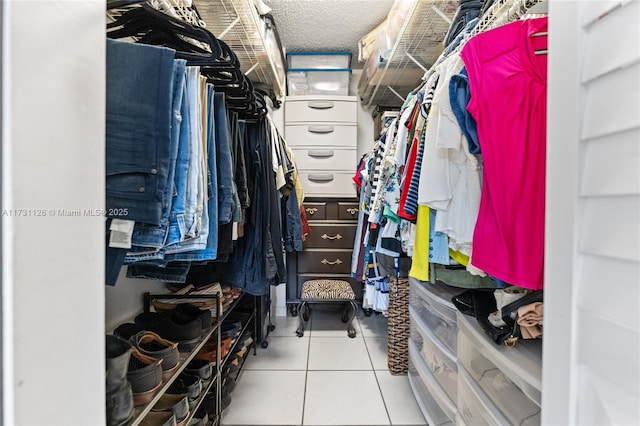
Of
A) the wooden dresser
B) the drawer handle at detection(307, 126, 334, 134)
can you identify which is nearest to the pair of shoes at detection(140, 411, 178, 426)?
the wooden dresser

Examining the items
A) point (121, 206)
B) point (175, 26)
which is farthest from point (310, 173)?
point (121, 206)

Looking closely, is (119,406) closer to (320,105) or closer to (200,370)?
(200,370)

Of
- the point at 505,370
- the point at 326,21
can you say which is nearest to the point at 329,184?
the point at 326,21

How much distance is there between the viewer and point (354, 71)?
276cm

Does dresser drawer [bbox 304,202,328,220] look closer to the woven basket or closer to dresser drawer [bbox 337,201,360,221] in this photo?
dresser drawer [bbox 337,201,360,221]

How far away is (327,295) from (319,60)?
195 centimetres

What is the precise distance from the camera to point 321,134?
2.46 m

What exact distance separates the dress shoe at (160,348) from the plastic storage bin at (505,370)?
887 millimetres

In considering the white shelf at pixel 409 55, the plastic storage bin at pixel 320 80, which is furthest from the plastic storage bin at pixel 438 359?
the plastic storage bin at pixel 320 80

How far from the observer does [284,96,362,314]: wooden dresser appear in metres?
2.41

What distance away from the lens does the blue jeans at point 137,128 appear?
19.7 inches
